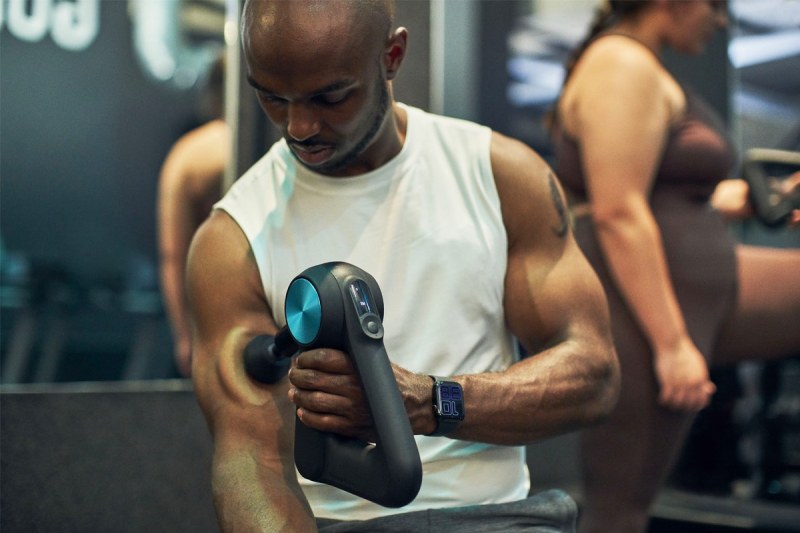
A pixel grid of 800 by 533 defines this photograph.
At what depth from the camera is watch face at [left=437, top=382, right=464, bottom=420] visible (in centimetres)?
114

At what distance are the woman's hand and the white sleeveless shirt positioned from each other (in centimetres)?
56

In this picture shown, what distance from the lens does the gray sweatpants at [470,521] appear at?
1.26 m

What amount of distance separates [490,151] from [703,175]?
2.42 ft

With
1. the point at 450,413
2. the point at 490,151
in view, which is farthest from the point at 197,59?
the point at 450,413

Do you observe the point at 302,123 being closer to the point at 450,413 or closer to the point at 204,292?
the point at 204,292

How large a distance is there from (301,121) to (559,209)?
0.42 metres

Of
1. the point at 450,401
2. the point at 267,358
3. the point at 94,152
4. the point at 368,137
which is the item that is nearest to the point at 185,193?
the point at 94,152

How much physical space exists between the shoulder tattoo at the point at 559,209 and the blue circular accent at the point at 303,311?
50 cm

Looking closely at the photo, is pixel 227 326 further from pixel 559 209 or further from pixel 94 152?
pixel 94 152

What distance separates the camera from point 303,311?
3.41 ft

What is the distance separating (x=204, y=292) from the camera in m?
1.34

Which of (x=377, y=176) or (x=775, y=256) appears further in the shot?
(x=775, y=256)

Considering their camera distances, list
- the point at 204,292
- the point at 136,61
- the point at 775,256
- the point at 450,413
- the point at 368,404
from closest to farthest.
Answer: the point at 368,404 → the point at 450,413 → the point at 204,292 → the point at 775,256 → the point at 136,61

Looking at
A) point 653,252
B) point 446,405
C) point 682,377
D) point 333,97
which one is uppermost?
point 333,97
